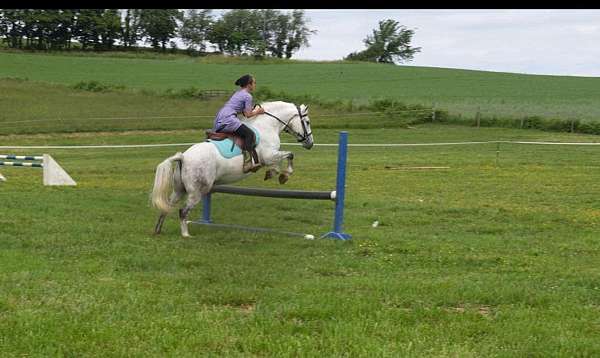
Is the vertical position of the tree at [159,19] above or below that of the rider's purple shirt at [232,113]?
above

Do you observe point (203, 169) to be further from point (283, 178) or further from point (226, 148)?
point (283, 178)

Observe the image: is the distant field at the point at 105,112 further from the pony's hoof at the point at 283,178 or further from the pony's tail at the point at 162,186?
the pony's tail at the point at 162,186

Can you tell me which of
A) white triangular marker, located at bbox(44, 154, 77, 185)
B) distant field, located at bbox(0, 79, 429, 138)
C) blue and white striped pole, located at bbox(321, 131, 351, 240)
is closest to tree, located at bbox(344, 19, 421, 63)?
blue and white striped pole, located at bbox(321, 131, 351, 240)

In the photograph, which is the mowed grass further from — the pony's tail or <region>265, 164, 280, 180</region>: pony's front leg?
<region>265, 164, 280, 180</region>: pony's front leg

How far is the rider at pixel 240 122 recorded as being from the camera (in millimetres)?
9641

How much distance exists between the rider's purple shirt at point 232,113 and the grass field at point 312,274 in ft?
5.16

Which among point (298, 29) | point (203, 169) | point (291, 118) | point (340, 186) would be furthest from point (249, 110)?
point (298, 29)

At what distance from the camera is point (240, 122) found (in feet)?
31.9

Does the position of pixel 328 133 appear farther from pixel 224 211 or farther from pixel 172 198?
pixel 172 198

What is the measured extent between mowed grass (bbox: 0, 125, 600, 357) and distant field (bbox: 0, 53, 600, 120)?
24.7 m

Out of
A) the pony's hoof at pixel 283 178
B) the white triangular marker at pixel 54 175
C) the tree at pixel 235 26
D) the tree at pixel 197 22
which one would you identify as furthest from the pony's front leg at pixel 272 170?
the white triangular marker at pixel 54 175

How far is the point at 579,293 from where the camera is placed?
640 centimetres

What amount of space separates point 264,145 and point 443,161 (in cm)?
1460

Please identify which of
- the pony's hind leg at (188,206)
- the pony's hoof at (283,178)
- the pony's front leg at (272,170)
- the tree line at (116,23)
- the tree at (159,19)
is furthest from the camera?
the pony's hoof at (283,178)
